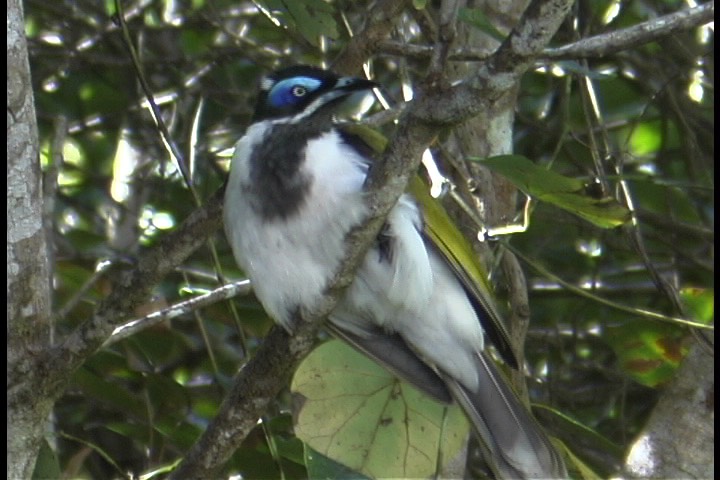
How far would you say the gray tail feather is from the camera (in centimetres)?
343

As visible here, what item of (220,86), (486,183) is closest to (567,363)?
(486,183)

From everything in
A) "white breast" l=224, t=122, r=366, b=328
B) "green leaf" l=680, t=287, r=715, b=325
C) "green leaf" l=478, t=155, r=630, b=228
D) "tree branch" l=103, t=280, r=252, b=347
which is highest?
"green leaf" l=478, t=155, r=630, b=228

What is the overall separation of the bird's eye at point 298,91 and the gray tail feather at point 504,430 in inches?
36.0

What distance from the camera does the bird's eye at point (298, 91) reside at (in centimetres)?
359

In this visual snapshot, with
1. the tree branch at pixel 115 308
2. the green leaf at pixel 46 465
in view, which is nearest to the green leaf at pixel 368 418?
the tree branch at pixel 115 308

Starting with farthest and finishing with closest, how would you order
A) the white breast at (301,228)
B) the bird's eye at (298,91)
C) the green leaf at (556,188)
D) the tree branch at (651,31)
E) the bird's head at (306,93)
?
the bird's eye at (298,91), the bird's head at (306,93), the white breast at (301,228), the tree branch at (651,31), the green leaf at (556,188)

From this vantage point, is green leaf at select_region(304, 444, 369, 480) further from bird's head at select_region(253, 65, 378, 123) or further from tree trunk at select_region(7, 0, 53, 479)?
bird's head at select_region(253, 65, 378, 123)

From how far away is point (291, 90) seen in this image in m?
3.62

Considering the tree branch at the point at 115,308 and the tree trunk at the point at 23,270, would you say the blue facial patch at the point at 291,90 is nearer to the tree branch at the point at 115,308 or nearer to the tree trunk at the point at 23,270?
the tree branch at the point at 115,308

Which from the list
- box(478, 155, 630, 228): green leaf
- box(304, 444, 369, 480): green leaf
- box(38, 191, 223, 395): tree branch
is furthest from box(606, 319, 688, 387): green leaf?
box(38, 191, 223, 395): tree branch

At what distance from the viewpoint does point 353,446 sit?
3.33 metres

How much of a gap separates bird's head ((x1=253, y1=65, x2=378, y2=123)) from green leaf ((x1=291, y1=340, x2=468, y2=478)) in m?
0.67

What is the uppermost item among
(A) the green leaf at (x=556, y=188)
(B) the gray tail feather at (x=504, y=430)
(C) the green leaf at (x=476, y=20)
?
(C) the green leaf at (x=476, y=20)

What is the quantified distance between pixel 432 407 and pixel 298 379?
438 millimetres
